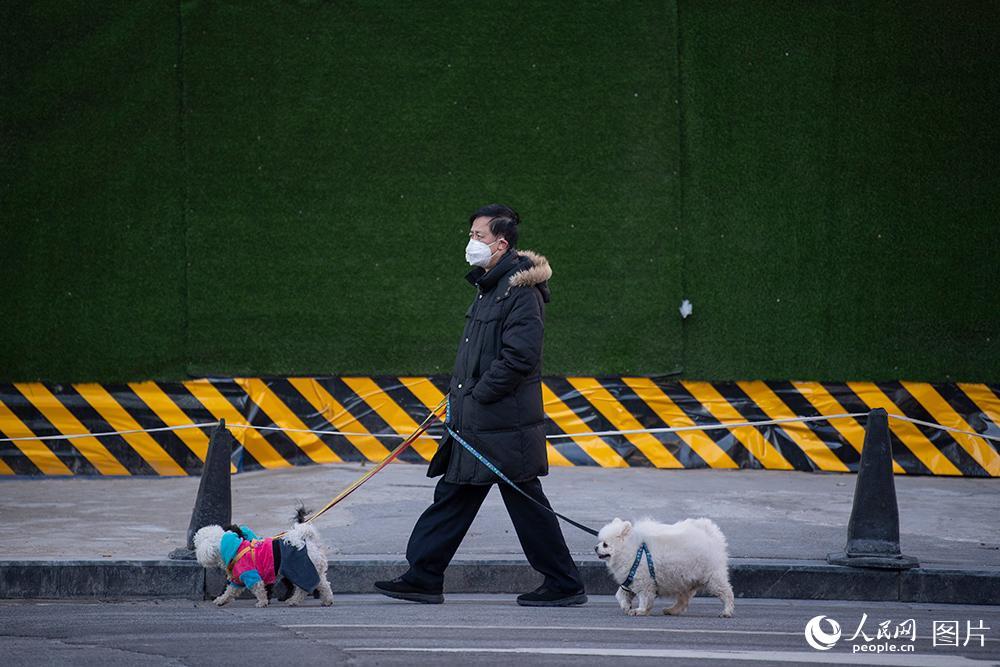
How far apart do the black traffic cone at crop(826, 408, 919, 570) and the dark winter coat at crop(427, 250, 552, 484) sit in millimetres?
1931

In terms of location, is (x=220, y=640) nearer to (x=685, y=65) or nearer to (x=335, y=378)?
(x=335, y=378)

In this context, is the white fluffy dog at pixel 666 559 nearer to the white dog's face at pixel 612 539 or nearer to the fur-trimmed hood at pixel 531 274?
the white dog's face at pixel 612 539

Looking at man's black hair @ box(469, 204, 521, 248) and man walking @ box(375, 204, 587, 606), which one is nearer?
man walking @ box(375, 204, 587, 606)

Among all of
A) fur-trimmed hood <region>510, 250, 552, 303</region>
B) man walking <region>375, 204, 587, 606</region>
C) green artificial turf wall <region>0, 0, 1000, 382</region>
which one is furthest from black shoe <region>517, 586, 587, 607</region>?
green artificial turf wall <region>0, 0, 1000, 382</region>

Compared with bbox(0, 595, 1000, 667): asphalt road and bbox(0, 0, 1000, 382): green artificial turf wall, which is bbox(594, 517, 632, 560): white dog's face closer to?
bbox(0, 595, 1000, 667): asphalt road

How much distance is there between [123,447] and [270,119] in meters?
3.00

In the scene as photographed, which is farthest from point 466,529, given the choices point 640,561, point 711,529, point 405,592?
point 711,529

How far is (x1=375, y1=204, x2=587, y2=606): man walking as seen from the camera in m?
6.51

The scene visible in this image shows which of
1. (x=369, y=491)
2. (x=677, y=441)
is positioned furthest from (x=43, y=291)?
(x=677, y=441)

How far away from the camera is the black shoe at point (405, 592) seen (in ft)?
21.9

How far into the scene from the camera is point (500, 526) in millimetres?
8453

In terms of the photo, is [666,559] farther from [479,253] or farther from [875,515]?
[479,253]

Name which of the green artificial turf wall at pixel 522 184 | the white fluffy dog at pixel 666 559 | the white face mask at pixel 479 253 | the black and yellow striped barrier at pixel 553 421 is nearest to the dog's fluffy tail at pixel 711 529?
the white fluffy dog at pixel 666 559

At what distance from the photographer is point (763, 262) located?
35.8ft
